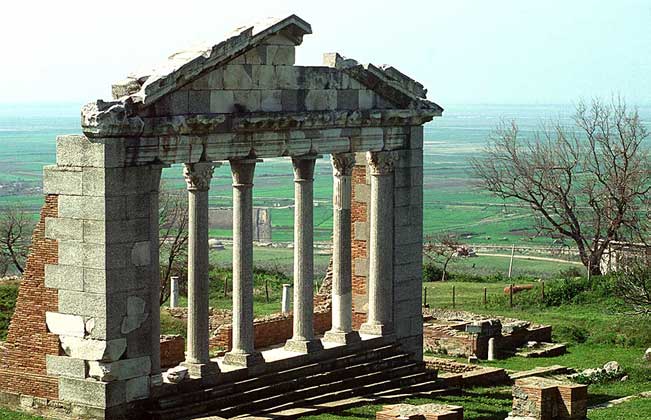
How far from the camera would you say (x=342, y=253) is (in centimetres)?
3359

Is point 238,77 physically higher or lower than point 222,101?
higher

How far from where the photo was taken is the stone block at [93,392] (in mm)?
27344

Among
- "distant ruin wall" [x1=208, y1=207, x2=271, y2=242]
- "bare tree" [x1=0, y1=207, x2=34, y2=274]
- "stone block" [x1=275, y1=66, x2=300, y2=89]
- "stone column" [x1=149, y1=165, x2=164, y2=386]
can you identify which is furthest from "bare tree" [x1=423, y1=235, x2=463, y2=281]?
"stone column" [x1=149, y1=165, x2=164, y2=386]

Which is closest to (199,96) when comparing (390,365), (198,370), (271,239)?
(198,370)

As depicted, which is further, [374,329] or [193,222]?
[374,329]

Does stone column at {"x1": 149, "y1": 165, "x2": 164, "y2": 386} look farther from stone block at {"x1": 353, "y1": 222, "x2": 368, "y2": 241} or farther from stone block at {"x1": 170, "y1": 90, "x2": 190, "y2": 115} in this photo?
stone block at {"x1": 353, "y1": 222, "x2": 368, "y2": 241}

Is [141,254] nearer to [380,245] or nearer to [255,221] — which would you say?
[380,245]

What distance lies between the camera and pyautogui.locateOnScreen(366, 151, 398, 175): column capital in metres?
34.2

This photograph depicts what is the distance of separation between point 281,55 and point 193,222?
13.7 ft

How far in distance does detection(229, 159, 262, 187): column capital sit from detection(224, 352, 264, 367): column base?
3459 millimetres

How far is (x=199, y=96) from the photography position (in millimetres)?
29094

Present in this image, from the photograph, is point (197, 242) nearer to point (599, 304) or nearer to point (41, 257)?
point (41, 257)

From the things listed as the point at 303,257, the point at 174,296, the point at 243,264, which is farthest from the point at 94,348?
the point at 174,296

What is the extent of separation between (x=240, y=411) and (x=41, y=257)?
193 inches
